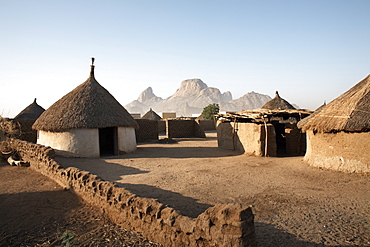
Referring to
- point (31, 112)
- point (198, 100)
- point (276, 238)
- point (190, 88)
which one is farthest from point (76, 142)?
point (190, 88)

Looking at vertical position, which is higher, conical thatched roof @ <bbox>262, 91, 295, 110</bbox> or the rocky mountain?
the rocky mountain

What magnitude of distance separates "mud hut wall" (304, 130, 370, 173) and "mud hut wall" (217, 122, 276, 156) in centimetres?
189

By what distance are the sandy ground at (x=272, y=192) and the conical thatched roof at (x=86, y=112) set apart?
2728 mm

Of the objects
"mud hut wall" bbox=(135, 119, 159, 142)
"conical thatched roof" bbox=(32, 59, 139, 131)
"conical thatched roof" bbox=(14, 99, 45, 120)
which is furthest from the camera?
"conical thatched roof" bbox=(14, 99, 45, 120)

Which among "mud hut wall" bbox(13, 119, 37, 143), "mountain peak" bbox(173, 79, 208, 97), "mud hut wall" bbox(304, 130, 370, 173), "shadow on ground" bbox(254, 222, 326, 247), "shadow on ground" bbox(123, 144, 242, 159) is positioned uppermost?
"mountain peak" bbox(173, 79, 208, 97)

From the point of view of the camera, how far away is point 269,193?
5445 millimetres

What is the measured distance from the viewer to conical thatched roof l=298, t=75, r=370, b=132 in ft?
22.8

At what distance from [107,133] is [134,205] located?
38.8 feet

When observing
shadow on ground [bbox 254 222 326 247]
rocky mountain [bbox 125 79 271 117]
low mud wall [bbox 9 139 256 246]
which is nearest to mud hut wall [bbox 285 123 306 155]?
shadow on ground [bbox 254 222 326 247]

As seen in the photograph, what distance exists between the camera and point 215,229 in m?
2.83

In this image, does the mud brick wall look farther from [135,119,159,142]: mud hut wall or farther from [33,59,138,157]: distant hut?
[33,59,138,157]: distant hut

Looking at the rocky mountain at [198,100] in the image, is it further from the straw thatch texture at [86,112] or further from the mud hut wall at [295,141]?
the mud hut wall at [295,141]

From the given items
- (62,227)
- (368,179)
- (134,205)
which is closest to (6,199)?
(62,227)

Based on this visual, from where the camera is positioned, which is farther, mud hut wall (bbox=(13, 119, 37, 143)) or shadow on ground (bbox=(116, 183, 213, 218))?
mud hut wall (bbox=(13, 119, 37, 143))
